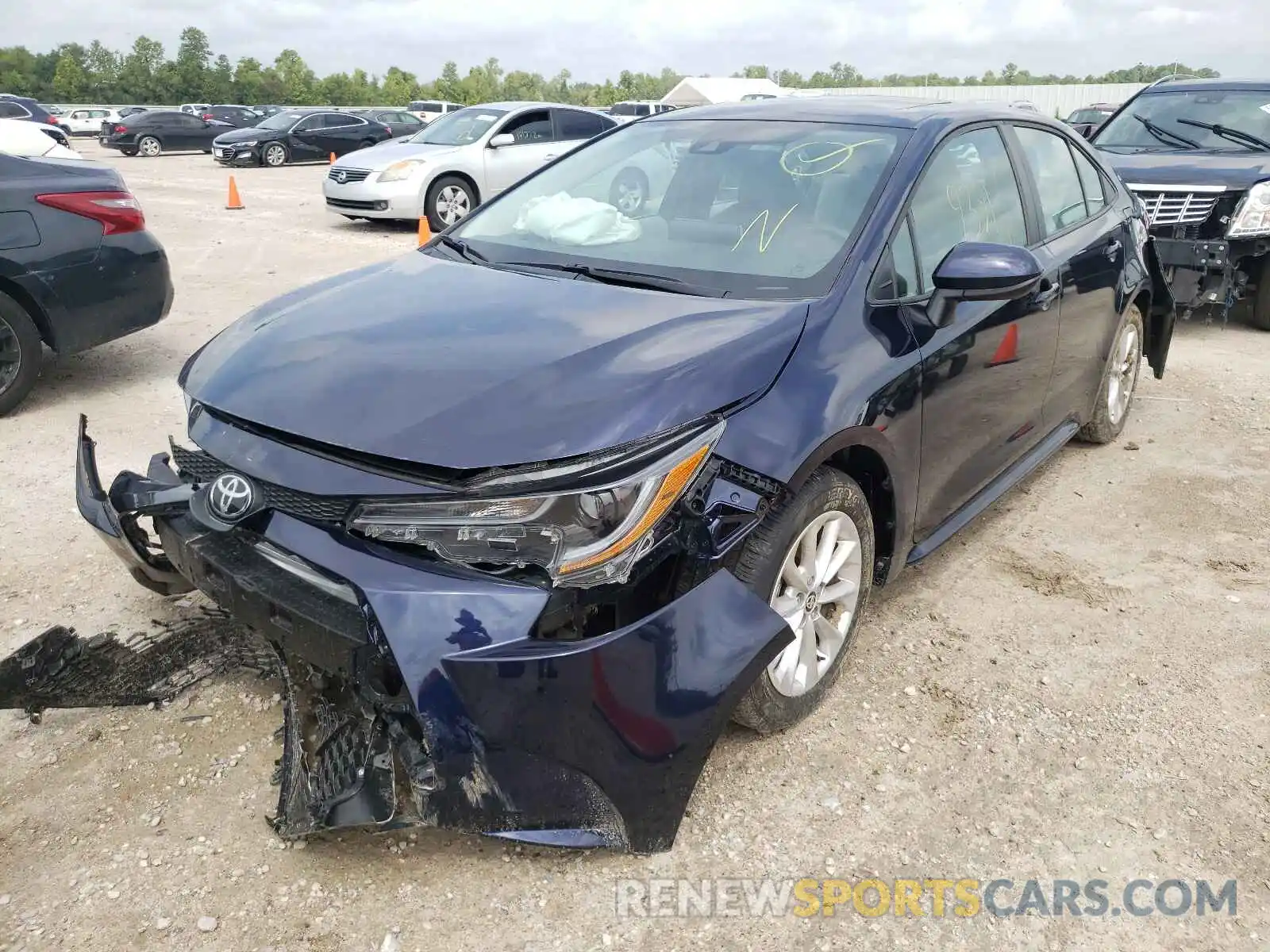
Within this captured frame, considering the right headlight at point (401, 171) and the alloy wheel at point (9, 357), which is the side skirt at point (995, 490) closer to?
the alloy wheel at point (9, 357)

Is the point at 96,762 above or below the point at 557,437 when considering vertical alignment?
below

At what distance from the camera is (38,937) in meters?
2.07

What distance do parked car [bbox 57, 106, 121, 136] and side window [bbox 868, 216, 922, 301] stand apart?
42688 millimetres

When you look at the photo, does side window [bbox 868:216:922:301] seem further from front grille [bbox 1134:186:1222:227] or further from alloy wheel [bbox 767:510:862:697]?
front grille [bbox 1134:186:1222:227]

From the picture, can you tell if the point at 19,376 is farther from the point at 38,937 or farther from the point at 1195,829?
the point at 1195,829

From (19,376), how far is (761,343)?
442 centimetres

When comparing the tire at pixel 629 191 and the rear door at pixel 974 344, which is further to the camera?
the tire at pixel 629 191

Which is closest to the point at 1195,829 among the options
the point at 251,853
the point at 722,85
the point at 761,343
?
the point at 761,343

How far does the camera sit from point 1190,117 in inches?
318

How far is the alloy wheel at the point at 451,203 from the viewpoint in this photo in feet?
38.0

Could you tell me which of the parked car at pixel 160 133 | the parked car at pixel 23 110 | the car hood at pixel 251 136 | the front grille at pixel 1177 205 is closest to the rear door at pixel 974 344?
the front grille at pixel 1177 205

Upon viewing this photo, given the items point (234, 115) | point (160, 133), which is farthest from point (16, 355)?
point (234, 115)

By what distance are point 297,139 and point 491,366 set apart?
24.3 m

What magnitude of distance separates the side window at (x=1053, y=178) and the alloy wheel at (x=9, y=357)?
4.89 m
